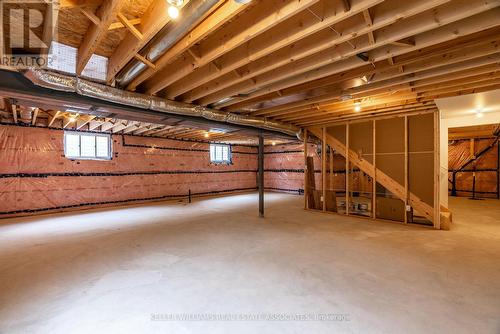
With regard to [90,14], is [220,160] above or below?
below

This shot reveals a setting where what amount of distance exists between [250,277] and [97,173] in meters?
6.19

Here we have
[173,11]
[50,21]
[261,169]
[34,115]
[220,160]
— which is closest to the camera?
[173,11]

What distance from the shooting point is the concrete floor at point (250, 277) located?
5.87 ft

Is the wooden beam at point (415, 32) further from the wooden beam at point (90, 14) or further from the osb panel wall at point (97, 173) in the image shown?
the osb panel wall at point (97, 173)

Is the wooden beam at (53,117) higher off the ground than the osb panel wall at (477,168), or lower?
higher

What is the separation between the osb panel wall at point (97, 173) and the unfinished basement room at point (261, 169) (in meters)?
0.05

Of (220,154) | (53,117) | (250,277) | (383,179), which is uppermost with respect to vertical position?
(53,117)

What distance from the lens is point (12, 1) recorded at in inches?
62.5

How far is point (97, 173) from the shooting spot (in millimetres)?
6656

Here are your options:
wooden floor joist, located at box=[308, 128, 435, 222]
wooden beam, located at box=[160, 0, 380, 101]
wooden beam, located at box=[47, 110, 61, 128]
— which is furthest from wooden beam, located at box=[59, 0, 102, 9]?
wooden floor joist, located at box=[308, 128, 435, 222]

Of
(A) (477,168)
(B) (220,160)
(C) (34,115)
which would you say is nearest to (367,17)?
(C) (34,115)

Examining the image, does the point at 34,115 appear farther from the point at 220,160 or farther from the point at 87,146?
the point at 220,160

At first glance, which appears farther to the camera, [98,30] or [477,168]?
[477,168]

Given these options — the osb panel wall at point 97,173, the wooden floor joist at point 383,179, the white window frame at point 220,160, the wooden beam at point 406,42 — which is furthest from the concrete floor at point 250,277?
the white window frame at point 220,160
